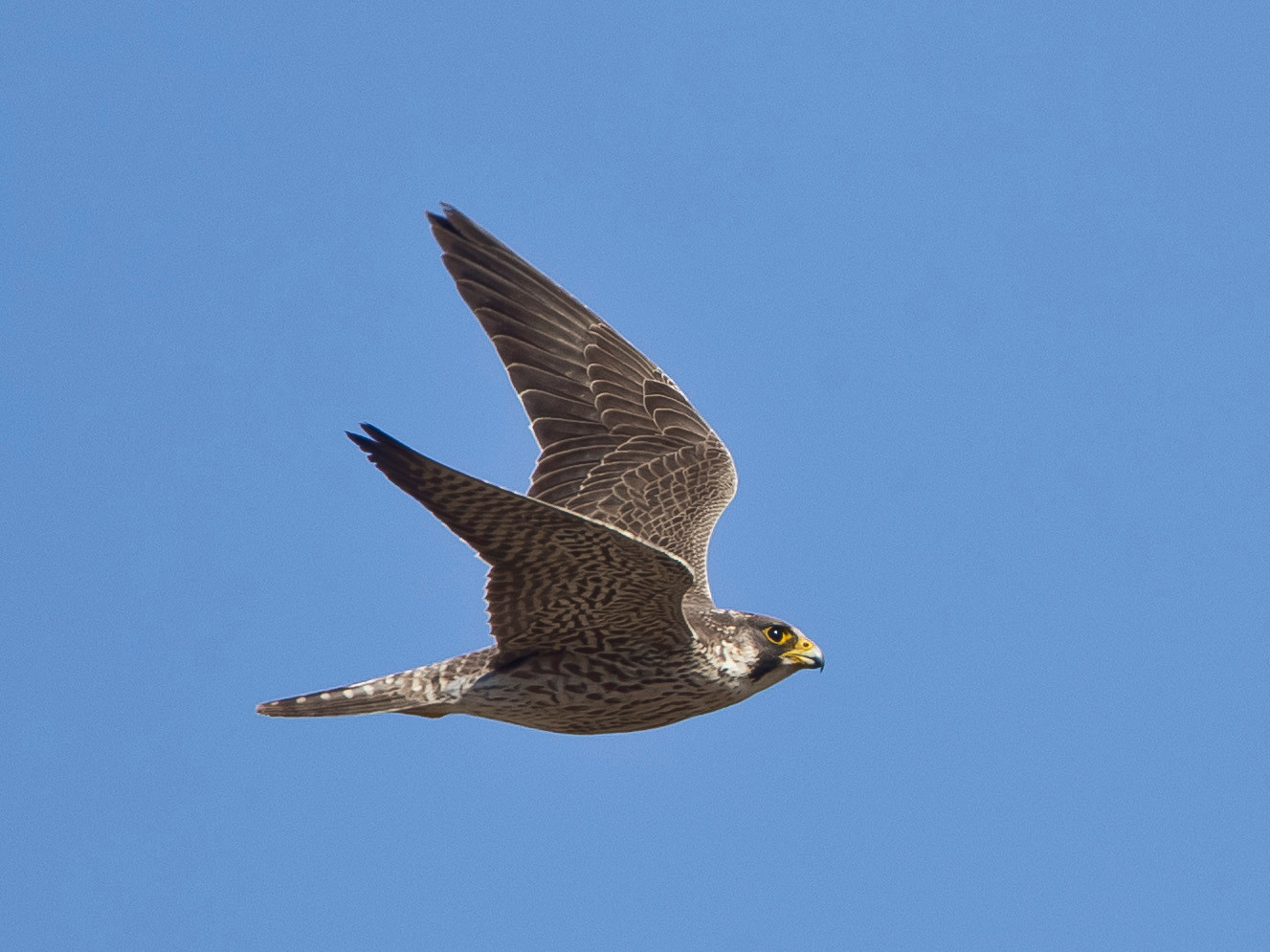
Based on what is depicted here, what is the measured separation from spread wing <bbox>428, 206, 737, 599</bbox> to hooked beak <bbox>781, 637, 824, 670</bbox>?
105cm

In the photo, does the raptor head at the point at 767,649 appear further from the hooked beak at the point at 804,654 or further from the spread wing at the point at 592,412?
the spread wing at the point at 592,412

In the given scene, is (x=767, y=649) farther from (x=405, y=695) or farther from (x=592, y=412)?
(x=592, y=412)

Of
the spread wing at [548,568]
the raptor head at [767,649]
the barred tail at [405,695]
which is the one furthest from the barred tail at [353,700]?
the raptor head at [767,649]

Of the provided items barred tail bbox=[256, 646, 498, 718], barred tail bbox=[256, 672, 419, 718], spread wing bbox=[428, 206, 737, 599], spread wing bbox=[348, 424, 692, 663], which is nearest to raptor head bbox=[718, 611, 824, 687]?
spread wing bbox=[348, 424, 692, 663]

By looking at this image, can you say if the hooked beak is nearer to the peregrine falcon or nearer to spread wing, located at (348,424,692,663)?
the peregrine falcon

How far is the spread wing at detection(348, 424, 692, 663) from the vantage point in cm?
674

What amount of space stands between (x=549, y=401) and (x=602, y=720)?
2280mm

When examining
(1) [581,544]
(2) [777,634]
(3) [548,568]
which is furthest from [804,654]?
(1) [581,544]

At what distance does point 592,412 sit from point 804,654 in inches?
91.8

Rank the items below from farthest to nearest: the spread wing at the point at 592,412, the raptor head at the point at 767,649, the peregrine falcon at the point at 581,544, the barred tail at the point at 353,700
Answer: the spread wing at the point at 592,412 → the raptor head at the point at 767,649 → the barred tail at the point at 353,700 → the peregrine falcon at the point at 581,544

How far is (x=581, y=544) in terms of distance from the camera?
23.9 feet

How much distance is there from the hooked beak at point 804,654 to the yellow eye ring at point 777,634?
0.06 m

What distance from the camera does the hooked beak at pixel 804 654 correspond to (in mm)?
8562

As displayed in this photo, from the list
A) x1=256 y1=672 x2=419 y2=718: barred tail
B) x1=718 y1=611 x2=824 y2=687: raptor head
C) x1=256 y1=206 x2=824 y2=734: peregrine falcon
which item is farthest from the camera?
x1=718 y1=611 x2=824 y2=687: raptor head
